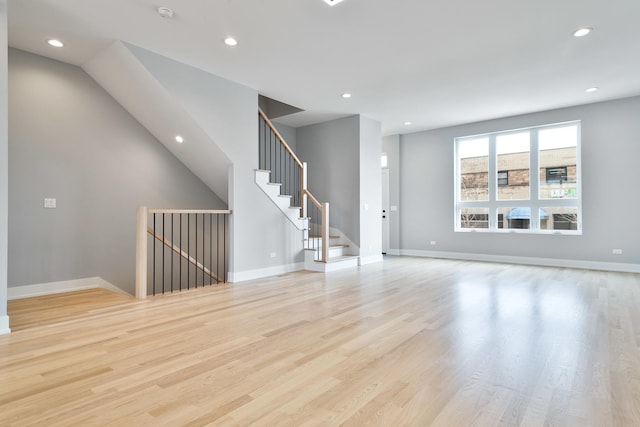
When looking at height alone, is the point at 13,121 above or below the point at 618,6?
below

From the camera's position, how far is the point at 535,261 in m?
6.76

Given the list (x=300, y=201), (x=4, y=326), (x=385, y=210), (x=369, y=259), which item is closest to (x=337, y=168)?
(x=300, y=201)

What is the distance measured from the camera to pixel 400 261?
738 centimetres

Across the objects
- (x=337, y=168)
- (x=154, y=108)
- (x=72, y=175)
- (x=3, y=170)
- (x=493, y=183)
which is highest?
(x=154, y=108)

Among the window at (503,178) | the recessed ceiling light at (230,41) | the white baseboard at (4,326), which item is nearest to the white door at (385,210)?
the window at (503,178)

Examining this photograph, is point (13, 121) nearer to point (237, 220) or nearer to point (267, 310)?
point (237, 220)

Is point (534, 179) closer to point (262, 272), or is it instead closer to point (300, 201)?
point (300, 201)

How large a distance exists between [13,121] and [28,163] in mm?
524

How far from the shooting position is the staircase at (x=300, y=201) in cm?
579

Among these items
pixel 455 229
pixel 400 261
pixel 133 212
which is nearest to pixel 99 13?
pixel 133 212

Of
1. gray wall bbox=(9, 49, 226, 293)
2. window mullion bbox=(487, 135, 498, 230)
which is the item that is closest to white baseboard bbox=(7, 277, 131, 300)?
gray wall bbox=(9, 49, 226, 293)

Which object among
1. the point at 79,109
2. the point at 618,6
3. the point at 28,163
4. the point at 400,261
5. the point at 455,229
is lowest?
the point at 400,261

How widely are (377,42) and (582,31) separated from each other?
218 centimetres

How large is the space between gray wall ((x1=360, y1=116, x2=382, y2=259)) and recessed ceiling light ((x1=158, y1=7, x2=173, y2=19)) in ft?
14.0
